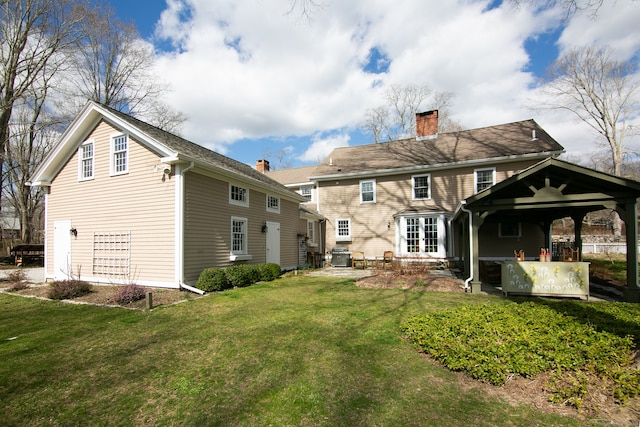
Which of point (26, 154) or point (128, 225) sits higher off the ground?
point (26, 154)

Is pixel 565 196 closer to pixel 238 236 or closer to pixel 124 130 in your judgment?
pixel 238 236

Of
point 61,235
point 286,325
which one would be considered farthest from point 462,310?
point 61,235

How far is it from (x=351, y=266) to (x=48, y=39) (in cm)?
2203

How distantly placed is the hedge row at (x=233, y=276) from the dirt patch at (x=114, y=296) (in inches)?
21.1

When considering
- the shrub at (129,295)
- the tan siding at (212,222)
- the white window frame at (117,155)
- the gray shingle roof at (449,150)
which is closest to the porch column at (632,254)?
the gray shingle roof at (449,150)

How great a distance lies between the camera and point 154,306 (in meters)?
7.85

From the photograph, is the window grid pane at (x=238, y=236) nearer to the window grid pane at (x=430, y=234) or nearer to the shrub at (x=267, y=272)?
the shrub at (x=267, y=272)

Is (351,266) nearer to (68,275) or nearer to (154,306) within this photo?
(154,306)

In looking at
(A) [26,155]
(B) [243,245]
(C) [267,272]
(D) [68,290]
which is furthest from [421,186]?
(A) [26,155]

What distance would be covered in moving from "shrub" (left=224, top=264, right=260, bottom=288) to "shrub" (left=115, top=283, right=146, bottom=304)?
2.62 meters

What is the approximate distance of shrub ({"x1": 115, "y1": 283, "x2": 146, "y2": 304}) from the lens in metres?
8.16

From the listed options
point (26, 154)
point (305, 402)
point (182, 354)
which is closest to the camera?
point (305, 402)

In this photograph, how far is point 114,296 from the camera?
8461 mm

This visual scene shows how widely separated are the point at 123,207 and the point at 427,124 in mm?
17373
